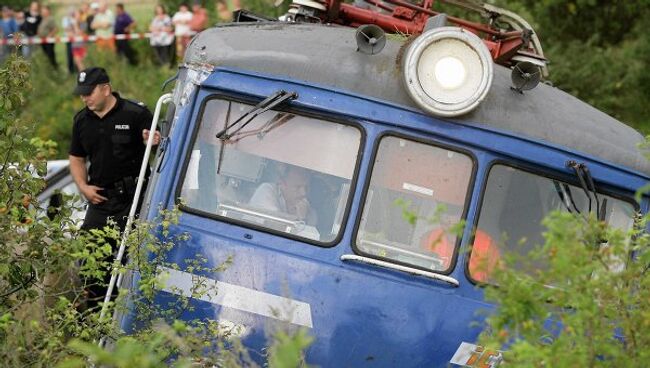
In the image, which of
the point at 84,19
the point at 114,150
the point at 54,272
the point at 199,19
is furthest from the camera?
the point at 84,19

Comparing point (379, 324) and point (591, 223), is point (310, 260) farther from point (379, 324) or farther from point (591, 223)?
point (591, 223)

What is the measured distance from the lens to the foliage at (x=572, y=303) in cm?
434

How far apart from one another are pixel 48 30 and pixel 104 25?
1.76m

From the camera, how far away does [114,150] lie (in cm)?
830

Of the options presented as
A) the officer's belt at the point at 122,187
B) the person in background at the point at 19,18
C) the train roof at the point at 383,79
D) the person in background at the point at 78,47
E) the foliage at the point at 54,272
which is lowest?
the foliage at the point at 54,272

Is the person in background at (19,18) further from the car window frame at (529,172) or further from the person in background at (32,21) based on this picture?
the car window frame at (529,172)

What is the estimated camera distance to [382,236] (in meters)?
6.56

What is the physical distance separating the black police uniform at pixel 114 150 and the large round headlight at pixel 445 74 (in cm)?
256

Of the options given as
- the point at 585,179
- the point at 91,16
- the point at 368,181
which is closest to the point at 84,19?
the point at 91,16

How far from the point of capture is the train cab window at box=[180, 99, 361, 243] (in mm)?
6617

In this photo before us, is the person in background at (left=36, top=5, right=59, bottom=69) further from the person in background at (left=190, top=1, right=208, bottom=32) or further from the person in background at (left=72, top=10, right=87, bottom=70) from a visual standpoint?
the person in background at (left=190, top=1, right=208, bottom=32)

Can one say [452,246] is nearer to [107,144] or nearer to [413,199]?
[413,199]

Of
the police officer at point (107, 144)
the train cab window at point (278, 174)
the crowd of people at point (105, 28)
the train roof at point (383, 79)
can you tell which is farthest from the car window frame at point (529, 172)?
the crowd of people at point (105, 28)

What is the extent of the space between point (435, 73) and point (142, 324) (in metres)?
2.03
